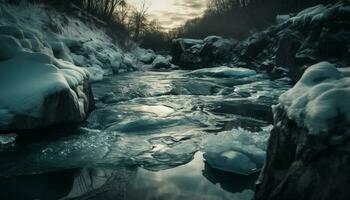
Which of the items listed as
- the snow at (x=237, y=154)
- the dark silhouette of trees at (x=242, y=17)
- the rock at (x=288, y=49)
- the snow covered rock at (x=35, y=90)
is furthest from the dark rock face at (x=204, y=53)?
the snow at (x=237, y=154)

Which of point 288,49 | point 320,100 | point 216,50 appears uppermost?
point 320,100

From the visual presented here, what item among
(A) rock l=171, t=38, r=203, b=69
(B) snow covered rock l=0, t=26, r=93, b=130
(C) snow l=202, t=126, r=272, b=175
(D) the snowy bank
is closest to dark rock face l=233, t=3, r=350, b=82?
(A) rock l=171, t=38, r=203, b=69

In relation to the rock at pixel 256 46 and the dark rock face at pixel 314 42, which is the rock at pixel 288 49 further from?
the rock at pixel 256 46

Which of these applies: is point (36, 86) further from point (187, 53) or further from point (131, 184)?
point (187, 53)

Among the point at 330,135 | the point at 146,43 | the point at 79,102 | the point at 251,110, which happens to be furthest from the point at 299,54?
the point at 146,43

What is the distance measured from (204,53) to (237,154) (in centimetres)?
2300

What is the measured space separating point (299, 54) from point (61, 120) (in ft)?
38.7

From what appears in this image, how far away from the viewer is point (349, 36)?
14.3 meters

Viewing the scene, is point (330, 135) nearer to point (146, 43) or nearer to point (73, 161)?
point (73, 161)

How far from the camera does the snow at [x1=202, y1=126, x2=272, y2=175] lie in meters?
4.94

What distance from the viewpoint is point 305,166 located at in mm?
3033

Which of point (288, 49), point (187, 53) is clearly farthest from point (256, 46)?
point (187, 53)

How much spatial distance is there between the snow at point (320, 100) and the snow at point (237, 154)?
131 centimetres

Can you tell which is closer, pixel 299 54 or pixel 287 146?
pixel 287 146
